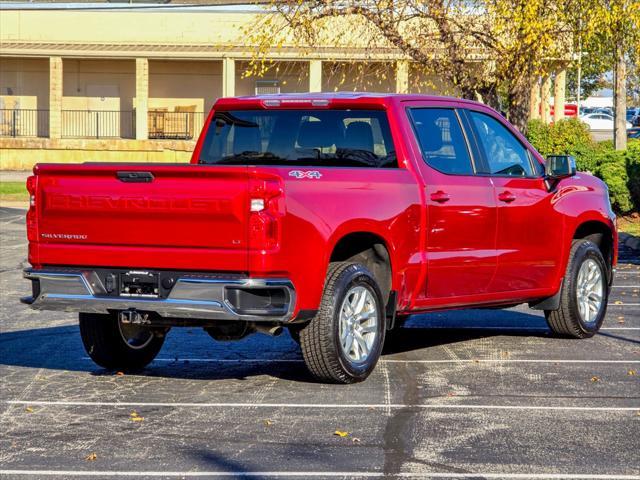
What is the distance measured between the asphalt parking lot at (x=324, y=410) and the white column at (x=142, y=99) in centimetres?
3425

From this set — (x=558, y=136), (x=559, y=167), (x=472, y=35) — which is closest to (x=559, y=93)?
(x=558, y=136)

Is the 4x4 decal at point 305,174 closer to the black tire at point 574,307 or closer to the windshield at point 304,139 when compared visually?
the windshield at point 304,139

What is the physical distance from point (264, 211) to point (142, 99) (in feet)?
125

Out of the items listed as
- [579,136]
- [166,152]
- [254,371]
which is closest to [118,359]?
[254,371]

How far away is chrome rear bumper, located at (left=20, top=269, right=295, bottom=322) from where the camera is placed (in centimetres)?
830

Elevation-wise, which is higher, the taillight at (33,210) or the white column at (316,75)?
the white column at (316,75)

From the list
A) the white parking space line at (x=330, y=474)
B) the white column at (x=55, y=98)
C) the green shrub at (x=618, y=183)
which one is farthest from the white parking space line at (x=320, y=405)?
the white column at (x=55, y=98)

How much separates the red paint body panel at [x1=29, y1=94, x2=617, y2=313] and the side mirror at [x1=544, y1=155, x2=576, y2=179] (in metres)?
0.16

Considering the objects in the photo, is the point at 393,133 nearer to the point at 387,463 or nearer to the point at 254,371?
the point at 254,371

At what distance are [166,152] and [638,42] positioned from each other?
25001mm

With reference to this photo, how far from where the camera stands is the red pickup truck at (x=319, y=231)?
27.5 feet

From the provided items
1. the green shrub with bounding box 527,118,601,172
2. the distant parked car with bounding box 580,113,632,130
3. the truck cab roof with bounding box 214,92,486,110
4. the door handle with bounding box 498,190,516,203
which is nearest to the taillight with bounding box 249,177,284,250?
the truck cab roof with bounding box 214,92,486,110

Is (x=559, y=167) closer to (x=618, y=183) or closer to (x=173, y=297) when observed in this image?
(x=173, y=297)

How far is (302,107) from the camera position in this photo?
10.1 m
